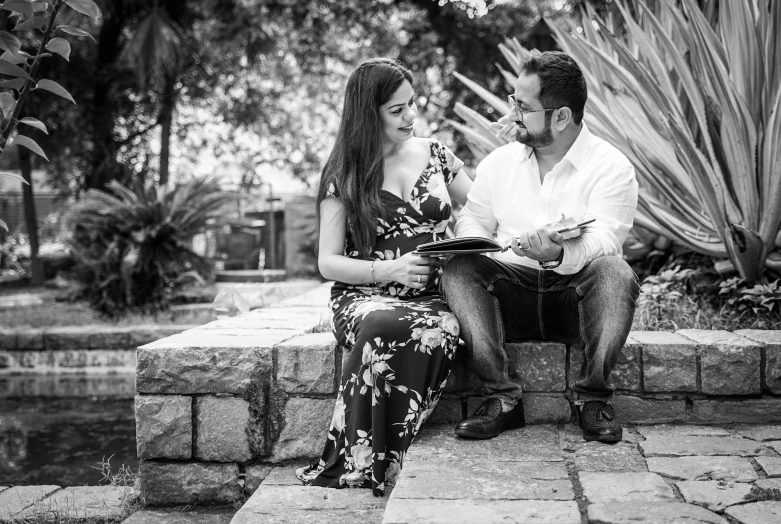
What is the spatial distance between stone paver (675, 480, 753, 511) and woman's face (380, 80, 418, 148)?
4.84 ft

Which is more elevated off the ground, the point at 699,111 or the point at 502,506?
the point at 699,111

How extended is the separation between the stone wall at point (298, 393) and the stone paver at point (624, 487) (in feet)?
2.02

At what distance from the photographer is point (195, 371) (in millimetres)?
2742

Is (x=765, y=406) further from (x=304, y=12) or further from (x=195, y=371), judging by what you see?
(x=304, y=12)

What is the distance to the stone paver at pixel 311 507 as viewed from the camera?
218 cm

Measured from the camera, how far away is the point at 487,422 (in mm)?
2406

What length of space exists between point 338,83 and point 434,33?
6.60 metres

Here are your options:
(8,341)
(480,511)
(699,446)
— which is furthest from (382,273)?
(8,341)

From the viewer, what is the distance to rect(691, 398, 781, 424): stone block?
2631 mm

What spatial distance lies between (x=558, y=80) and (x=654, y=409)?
114 cm

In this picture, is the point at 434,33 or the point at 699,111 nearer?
the point at 699,111

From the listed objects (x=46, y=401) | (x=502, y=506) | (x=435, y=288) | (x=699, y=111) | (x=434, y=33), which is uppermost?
(x=434, y=33)

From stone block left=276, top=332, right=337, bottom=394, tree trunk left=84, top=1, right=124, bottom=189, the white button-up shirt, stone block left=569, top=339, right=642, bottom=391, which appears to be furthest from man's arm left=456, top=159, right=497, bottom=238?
tree trunk left=84, top=1, right=124, bottom=189

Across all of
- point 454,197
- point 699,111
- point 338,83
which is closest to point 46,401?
point 454,197
